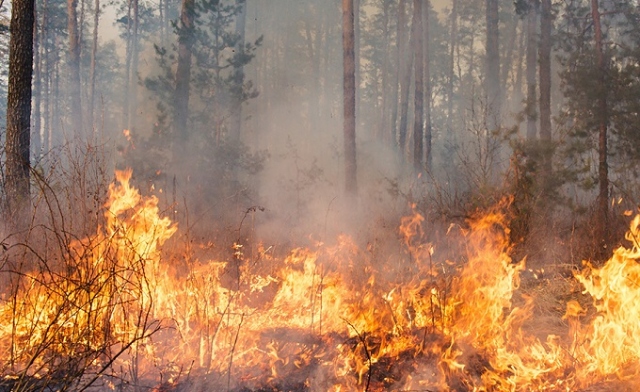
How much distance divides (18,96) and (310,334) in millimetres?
6042

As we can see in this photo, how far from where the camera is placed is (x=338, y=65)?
120 ft

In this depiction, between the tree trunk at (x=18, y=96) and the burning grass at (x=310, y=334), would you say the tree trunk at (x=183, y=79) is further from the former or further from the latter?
the burning grass at (x=310, y=334)

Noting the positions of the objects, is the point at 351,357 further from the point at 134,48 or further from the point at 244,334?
the point at 134,48

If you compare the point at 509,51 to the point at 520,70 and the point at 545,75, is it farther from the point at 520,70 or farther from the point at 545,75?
the point at 545,75

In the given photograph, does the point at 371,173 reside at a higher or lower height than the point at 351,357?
higher

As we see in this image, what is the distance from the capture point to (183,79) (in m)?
11.4

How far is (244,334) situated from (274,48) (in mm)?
32961

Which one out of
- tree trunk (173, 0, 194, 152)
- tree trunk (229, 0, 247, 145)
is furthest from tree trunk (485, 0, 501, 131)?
tree trunk (173, 0, 194, 152)

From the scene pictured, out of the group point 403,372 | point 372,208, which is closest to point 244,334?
point 403,372

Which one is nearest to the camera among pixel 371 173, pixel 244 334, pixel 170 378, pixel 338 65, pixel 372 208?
pixel 170 378

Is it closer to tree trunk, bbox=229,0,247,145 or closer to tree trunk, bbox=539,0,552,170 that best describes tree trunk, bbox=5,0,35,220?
tree trunk, bbox=229,0,247,145

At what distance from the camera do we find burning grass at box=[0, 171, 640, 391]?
Answer: 3.24 m

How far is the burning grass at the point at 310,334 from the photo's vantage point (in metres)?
3.24

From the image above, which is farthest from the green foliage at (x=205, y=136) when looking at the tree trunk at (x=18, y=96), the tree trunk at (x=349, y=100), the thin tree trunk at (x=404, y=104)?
the thin tree trunk at (x=404, y=104)
